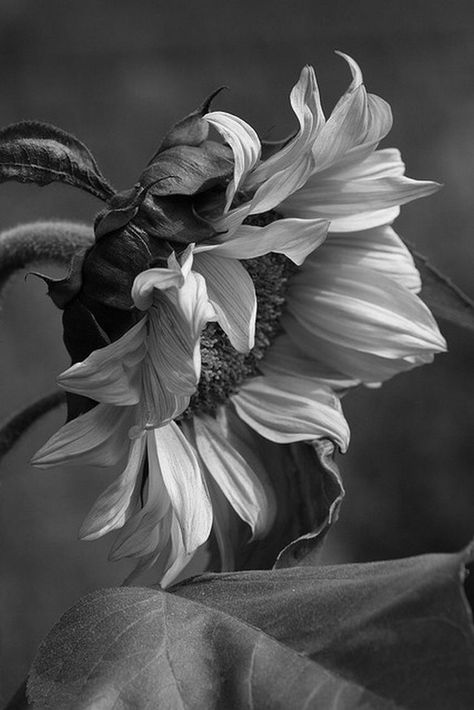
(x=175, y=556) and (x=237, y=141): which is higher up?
(x=237, y=141)

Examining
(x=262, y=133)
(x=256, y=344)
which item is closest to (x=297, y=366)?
(x=256, y=344)

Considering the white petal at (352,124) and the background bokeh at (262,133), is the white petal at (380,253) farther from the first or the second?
the background bokeh at (262,133)

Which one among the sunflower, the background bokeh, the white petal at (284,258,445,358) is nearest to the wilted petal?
the sunflower

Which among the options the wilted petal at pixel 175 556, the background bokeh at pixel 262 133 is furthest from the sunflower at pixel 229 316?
the background bokeh at pixel 262 133

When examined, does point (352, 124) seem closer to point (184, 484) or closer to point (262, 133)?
point (184, 484)

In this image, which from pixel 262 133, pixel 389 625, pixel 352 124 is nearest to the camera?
pixel 389 625

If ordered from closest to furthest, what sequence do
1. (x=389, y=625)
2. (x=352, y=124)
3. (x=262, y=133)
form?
1. (x=389, y=625)
2. (x=352, y=124)
3. (x=262, y=133)

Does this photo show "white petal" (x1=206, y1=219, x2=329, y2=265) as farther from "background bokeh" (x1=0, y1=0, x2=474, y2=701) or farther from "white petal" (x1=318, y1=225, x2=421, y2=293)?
"background bokeh" (x1=0, y1=0, x2=474, y2=701)
